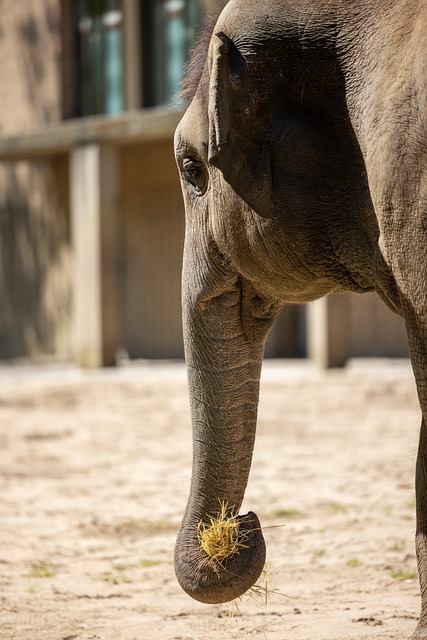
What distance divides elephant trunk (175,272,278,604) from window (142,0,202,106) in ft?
44.7

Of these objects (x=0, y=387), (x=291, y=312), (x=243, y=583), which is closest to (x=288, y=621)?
(x=243, y=583)

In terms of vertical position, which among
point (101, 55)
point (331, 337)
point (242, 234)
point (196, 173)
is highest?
point (101, 55)

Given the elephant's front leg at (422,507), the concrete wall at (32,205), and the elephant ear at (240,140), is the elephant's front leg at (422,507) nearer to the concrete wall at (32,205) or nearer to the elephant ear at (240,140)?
the elephant ear at (240,140)

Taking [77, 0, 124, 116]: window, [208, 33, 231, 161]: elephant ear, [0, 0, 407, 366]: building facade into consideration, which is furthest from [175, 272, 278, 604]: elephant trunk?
[77, 0, 124, 116]: window

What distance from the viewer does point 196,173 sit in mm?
2832

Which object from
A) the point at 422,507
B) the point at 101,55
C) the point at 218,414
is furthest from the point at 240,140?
the point at 101,55

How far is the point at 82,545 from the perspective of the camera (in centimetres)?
488

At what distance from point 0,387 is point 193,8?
6.30 metres

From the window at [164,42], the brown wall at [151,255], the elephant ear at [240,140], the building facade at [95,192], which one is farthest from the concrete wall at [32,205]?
the elephant ear at [240,140]

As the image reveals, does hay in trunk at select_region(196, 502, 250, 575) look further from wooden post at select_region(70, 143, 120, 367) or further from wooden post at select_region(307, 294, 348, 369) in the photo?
wooden post at select_region(70, 143, 120, 367)

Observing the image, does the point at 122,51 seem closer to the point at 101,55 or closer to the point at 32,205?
the point at 101,55

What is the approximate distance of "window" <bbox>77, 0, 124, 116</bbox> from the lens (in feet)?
55.8

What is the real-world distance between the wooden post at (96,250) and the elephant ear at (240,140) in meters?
12.2

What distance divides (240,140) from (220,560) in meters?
0.99
